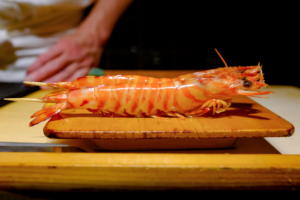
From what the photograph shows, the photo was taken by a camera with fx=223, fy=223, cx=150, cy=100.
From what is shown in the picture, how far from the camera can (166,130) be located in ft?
3.09

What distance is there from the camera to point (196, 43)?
Answer: 110 inches

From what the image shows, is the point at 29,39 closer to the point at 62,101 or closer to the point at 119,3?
the point at 119,3

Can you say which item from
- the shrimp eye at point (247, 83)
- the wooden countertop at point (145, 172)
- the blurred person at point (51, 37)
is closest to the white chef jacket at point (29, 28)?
the blurred person at point (51, 37)

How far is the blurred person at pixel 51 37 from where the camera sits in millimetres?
1975

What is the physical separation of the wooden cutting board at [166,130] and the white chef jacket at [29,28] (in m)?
1.40

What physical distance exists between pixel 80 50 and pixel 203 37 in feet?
4.90

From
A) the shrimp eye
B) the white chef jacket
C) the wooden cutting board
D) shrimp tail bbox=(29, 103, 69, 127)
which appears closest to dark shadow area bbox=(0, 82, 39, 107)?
the white chef jacket

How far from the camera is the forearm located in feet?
7.16

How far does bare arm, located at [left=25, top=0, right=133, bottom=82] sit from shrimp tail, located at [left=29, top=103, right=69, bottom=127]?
984mm

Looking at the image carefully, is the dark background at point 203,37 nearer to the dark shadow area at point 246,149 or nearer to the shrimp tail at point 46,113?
the dark shadow area at point 246,149

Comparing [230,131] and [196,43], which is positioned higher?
[196,43]

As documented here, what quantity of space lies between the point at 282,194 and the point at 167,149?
48 cm

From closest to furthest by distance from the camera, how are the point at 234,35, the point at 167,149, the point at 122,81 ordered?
1. the point at 167,149
2. the point at 122,81
3. the point at 234,35

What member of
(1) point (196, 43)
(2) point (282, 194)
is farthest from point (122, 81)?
(1) point (196, 43)
